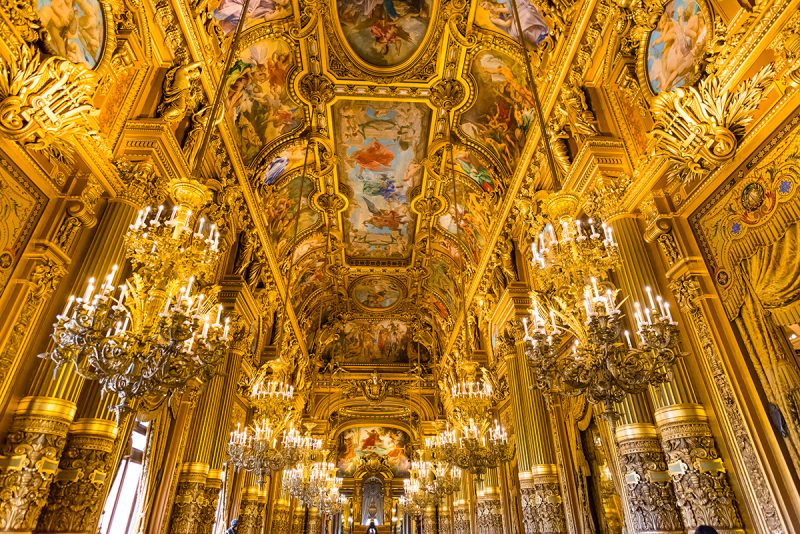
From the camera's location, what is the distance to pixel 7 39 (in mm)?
4477

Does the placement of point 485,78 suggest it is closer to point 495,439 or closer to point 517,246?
point 517,246

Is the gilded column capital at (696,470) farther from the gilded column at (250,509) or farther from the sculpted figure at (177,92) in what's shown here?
the gilded column at (250,509)

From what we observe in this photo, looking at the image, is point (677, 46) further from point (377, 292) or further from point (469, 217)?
point (377, 292)

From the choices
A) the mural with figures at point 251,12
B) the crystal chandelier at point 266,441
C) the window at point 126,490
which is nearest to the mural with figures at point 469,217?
the mural with figures at point 251,12

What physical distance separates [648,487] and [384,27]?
983cm

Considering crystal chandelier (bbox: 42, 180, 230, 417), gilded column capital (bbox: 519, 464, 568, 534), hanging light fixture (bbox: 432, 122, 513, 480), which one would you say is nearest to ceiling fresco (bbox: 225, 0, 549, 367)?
hanging light fixture (bbox: 432, 122, 513, 480)

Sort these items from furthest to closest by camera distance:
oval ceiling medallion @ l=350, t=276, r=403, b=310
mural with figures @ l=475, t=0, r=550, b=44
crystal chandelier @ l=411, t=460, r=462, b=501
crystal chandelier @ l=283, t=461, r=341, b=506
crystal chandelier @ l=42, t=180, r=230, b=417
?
oval ceiling medallion @ l=350, t=276, r=403, b=310 < crystal chandelier @ l=283, t=461, r=341, b=506 < crystal chandelier @ l=411, t=460, r=462, b=501 < mural with figures @ l=475, t=0, r=550, b=44 < crystal chandelier @ l=42, t=180, r=230, b=417

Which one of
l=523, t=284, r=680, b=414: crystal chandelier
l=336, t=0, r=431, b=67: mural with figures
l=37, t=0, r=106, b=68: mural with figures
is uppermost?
l=336, t=0, r=431, b=67: mural with figures

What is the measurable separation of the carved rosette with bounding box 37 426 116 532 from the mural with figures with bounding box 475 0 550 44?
31.5ft

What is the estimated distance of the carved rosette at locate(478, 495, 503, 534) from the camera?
12.5 metres

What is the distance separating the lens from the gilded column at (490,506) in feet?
41.2

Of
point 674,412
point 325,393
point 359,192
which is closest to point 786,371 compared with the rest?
point 674,412

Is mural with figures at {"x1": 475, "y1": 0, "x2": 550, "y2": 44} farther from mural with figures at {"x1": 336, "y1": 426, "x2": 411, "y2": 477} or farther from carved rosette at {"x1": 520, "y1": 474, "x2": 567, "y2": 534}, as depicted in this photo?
mural with figures at {"x1": 336, "y1": 426, "x2": 411, "y2": 477}

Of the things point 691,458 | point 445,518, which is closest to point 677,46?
point 691,458
